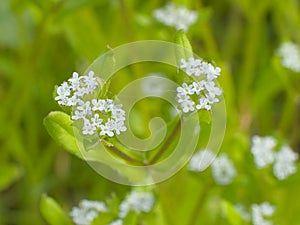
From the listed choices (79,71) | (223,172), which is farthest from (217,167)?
(79,71)

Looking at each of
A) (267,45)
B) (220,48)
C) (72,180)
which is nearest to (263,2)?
(267,45)

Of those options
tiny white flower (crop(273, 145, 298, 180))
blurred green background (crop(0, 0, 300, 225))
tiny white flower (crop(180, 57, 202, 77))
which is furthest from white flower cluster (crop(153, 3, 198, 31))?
tiny white flower (crop(180, 57, 202, 77))

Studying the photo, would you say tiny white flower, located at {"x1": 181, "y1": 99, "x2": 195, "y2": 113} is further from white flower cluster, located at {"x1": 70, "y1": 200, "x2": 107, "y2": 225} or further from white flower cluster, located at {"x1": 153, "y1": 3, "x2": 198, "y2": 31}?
white flower cluster, located at {"x1": 153, "y1": 3, "x2": 198, "y2": 31}

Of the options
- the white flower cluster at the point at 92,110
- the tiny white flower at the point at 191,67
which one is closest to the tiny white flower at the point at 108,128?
the white flower cluster at the point at 92,110

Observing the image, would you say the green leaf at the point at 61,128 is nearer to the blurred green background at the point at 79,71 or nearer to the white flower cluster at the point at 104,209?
the white flower cluster at the point at 104,209

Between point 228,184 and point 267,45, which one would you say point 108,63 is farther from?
point 267,45

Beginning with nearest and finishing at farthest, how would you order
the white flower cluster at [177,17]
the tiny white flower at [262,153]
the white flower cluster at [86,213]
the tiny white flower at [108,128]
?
the tiny white flower at [108,128] → the white flower cluster at [86,213] → the tiny white flower at [262,153] → the white flower cluster at [177,17]
